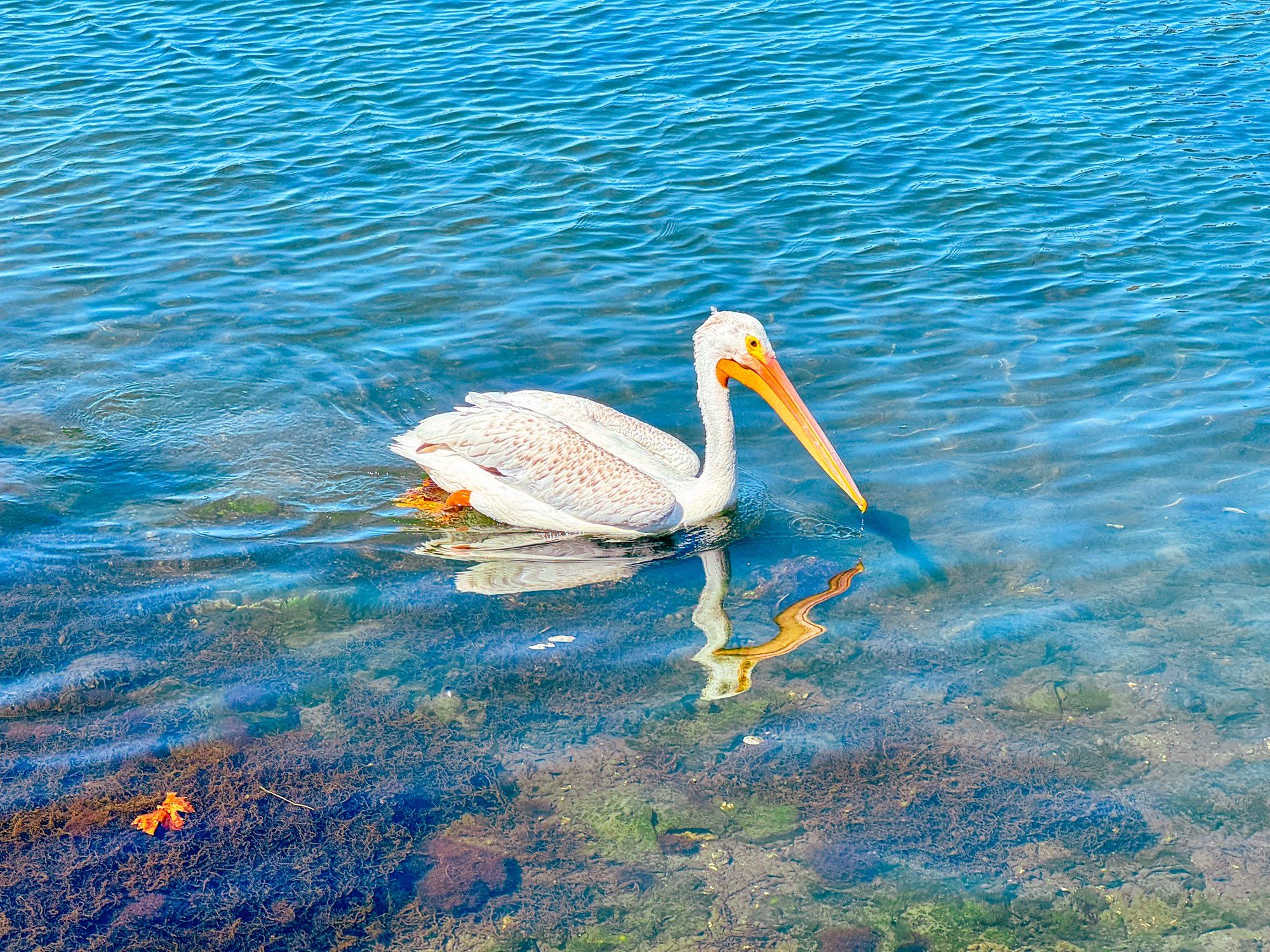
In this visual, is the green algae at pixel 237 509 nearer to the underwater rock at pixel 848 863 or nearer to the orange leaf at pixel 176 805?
the orange leaf at pixel 176 805

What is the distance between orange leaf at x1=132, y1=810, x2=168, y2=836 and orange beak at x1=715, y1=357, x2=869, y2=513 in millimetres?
3466

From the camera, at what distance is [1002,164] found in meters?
10.7

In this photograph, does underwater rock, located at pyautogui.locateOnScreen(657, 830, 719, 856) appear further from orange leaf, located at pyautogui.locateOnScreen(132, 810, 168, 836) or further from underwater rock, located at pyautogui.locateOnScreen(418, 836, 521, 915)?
orange leaf, located at pyautogui.locateOnScreen(132, 810, 168, 836)

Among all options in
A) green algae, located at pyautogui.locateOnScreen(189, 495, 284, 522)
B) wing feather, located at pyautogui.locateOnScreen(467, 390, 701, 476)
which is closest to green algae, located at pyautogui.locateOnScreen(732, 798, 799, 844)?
wing feather, located at pyautogui.locateOnScreen(467, 390, 701, 476)

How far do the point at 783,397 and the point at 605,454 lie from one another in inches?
38.4

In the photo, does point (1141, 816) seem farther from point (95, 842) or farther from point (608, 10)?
point (608, 10)

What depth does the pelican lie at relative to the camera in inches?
257

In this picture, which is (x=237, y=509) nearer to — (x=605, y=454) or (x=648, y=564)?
(x=605, y=454)


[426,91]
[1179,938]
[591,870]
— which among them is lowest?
[1179,938]

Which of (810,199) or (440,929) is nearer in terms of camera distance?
(440,929)

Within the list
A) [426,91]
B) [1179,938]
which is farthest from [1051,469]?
[426,91]

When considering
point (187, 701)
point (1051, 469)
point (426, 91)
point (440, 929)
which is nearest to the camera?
point (440, 929)

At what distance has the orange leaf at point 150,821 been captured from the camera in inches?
175

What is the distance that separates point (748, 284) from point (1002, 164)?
3.10 m
